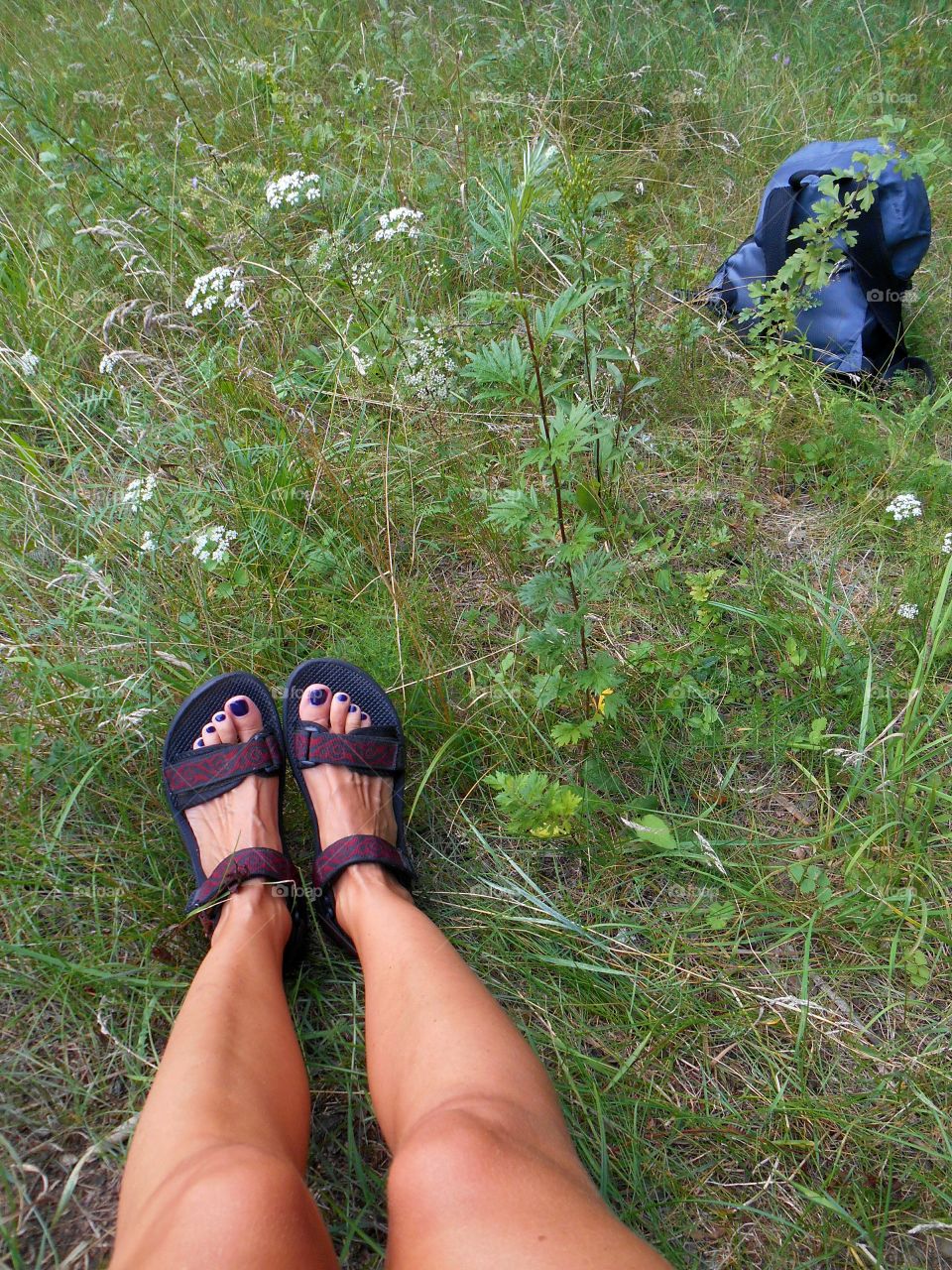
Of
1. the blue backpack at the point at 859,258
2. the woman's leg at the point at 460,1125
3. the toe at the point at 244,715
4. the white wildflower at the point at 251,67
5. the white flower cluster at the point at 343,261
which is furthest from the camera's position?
the white wildflower at the point at 251,67

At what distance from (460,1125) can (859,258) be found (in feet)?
8.33

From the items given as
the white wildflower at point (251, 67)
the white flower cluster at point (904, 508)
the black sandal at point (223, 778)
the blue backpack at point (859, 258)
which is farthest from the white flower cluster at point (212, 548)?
the white wildflower at point (251, 67)

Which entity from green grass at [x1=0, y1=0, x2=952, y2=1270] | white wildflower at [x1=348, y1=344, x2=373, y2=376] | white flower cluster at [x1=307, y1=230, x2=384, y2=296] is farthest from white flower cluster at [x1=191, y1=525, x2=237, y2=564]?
white flower cluster at [x1=307, y1=230, x2=384, y2=296]

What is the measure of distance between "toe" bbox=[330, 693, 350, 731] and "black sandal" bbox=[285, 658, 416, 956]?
0.02 meters

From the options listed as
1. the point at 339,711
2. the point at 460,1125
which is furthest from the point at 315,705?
the point at 460,1125

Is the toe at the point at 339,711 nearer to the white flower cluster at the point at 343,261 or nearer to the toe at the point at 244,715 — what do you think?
the toe at the point at 244,715

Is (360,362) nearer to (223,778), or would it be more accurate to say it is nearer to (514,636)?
(514,636)

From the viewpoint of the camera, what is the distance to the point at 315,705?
1758 millimetres

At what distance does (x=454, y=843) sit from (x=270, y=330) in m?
1.60

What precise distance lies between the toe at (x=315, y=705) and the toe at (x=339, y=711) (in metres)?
0.01

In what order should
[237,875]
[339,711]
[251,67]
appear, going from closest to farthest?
[237,875]
[339,711]
[251,67]

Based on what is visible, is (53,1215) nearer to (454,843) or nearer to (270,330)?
(454,843)

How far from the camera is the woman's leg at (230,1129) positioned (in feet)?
2.88

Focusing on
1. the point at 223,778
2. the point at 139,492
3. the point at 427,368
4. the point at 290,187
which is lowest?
the point at 223,778
